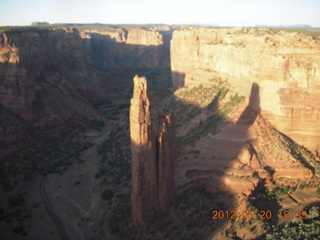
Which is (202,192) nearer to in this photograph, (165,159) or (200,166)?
(200,166)

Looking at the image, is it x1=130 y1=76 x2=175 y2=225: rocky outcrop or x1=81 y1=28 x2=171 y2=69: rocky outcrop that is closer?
x1=130 y1=76 x2=175 y2=225: rocky outcrop

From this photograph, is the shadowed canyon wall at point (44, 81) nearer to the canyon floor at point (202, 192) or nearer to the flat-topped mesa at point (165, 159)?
the canyon floor at point (202, 192)

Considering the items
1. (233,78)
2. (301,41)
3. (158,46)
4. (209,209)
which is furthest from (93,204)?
(158,46)

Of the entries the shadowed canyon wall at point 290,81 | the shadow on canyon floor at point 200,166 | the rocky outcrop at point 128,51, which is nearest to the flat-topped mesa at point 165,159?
the shadow on canyon floor at point 200,166

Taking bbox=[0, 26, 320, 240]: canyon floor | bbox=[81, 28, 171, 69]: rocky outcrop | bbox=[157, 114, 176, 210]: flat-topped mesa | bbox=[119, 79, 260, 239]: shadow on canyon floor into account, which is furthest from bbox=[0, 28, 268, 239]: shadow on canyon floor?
bbox=[81, 28, 171, 69]: rocky outcrop

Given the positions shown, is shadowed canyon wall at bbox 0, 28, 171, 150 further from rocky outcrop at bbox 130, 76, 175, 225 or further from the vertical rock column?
rocky outcrop at bbox 130, 76, 175, 225
